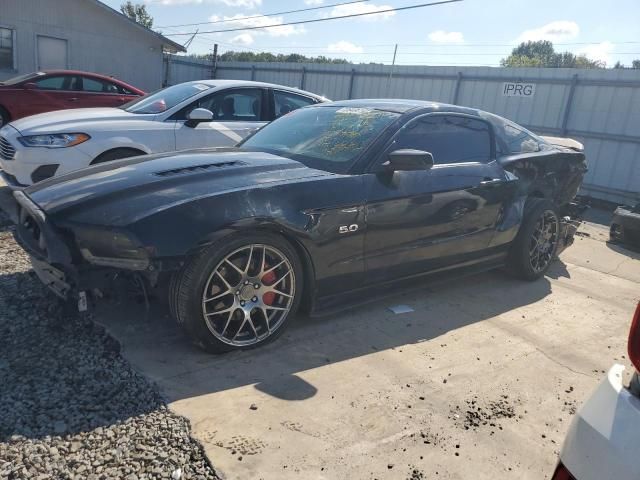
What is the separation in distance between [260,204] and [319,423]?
4.19 feet

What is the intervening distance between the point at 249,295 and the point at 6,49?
58.5 feet

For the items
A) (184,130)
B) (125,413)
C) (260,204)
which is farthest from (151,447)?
(184,130)

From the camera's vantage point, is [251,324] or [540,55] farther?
[540,55]

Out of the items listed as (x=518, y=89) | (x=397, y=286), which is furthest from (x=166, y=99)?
(x=518, y=89)

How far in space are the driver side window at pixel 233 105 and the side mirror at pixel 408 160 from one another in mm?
3334

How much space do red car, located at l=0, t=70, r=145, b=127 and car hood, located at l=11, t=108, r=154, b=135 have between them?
4691 mm

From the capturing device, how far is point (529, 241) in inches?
193

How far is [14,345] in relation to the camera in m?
3.05

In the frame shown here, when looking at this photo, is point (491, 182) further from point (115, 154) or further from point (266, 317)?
point (115, 154)

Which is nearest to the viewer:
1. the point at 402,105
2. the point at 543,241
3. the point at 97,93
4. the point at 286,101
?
the point at 402,105

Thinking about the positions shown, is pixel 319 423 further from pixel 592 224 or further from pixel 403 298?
pixel 592 224

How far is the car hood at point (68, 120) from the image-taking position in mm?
5426

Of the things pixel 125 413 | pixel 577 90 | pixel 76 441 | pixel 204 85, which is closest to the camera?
pixel 76 441

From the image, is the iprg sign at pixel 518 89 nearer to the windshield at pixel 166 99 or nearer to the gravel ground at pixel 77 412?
the windshield at pixel 166 99
